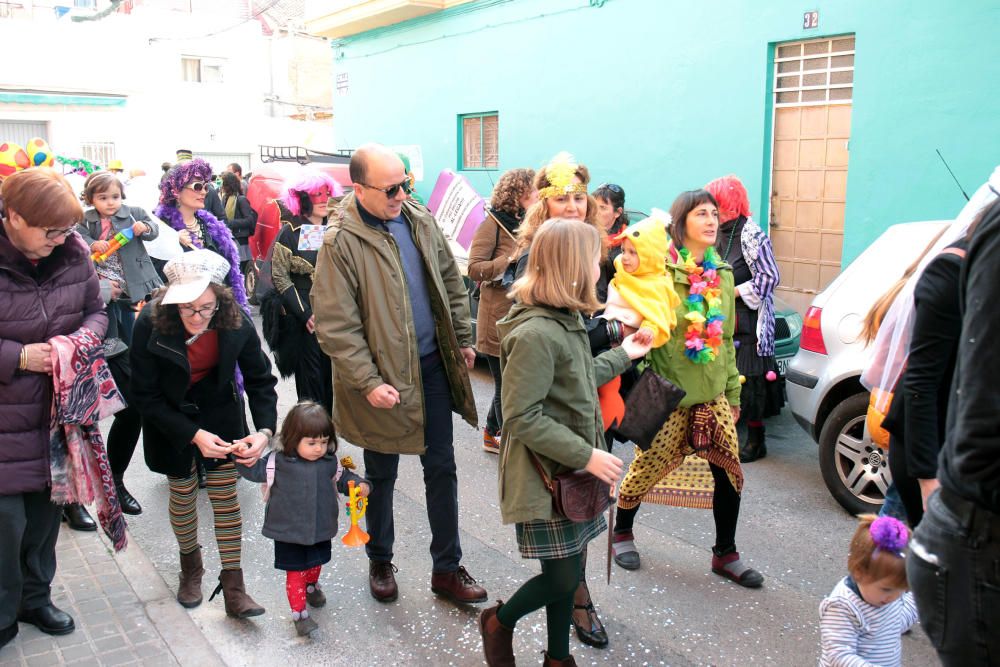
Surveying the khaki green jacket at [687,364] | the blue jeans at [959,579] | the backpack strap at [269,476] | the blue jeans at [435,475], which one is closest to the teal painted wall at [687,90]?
the khaki green jacket at [687,364]

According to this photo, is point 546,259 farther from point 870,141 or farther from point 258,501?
point 870,141

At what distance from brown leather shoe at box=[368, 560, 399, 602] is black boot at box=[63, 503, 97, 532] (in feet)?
6.30

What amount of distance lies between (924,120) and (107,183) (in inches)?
314

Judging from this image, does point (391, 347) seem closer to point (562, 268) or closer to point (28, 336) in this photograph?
point (562, 268)

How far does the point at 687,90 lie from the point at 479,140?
5.45 m

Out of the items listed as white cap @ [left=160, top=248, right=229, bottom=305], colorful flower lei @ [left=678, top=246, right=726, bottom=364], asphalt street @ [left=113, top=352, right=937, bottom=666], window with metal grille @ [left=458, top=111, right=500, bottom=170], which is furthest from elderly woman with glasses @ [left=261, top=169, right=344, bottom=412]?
window with metal grille @ [left=458, top=111, right=500, bottom=170]

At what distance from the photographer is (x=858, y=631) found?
2.93 m

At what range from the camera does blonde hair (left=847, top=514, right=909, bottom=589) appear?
284 centimetres

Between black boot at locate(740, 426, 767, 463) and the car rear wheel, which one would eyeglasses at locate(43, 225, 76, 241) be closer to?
the car rear wheel

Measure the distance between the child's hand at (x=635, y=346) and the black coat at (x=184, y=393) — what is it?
5.62 ft

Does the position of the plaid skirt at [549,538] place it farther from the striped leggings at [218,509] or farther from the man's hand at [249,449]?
the striped leggings at [218,509]

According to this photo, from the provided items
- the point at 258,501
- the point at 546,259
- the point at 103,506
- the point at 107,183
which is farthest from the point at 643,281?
the point at 107,183

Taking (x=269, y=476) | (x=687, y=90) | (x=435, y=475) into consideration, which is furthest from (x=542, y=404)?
(x=687, y=90)

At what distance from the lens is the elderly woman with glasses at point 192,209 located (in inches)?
251
